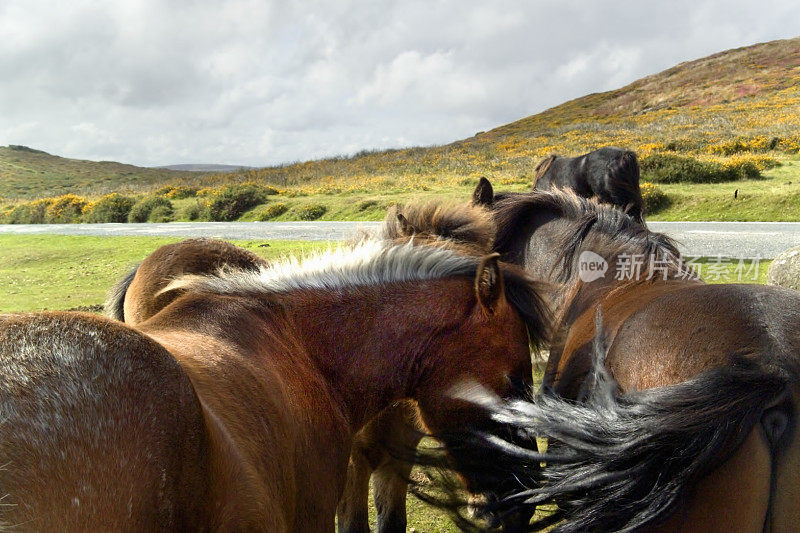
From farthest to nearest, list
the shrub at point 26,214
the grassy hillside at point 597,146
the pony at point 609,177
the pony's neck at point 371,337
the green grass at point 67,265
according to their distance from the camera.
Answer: the shrub at point 26,214, the grassy hillside at point 597,146, the green grass at point 67,265, the pony at point 609,177, the pony's neck at point 371,337

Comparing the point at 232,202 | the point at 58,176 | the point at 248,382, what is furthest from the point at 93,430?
the point at 58,176

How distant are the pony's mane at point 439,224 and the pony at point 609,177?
1.72 metres

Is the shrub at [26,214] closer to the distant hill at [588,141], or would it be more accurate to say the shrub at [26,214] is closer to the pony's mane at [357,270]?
the distant hill at [588,141]

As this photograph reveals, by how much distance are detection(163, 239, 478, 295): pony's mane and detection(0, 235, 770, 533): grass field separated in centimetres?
229

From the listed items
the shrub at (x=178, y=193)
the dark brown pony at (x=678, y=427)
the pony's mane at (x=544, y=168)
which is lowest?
the dark brown pony at (x=678, y=427)

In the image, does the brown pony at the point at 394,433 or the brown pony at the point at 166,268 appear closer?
the brown pony at the point at 394,433

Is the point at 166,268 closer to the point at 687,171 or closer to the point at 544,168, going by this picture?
the point at 544,168

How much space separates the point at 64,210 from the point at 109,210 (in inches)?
104

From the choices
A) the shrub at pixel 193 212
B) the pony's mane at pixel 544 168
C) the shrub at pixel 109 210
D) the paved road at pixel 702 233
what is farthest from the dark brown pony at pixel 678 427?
the shrub at pixel 109 210

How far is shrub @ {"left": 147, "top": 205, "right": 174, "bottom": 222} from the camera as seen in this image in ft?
78.8

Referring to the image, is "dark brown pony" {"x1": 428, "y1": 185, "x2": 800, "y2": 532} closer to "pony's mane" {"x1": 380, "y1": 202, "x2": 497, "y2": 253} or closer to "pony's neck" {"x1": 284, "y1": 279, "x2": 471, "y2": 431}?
"pony's neck" {"x1": 284, "y1": 279, "x2": 471, "y2": 431}

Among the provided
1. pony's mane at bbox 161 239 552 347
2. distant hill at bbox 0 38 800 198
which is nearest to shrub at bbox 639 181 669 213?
distant hill at bbox 0 38 800 198

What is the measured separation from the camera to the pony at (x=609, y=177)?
4.87 metres

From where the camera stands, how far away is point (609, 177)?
16.0 feet
